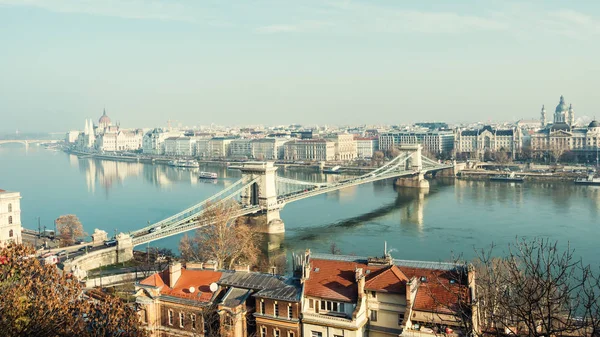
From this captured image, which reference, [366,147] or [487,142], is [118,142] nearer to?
[366,147]

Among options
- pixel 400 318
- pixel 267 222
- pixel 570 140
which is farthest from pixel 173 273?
pixel 570 140

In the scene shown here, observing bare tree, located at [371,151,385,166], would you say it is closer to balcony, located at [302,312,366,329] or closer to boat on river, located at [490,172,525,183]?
boat on river, located at [490,172,525,183]

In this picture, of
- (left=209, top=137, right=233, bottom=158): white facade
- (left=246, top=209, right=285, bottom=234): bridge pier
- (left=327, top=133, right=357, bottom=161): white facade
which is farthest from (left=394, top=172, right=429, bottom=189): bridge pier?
(left=209, top=137, right=233, bottom=158): white facade

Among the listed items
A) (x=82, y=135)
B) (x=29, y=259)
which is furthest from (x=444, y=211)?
(x=82, y=135)

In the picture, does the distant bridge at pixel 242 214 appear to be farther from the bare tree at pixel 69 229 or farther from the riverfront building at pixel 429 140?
the riverfront building at pixel 429 140

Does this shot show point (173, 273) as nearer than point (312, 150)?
Yes
